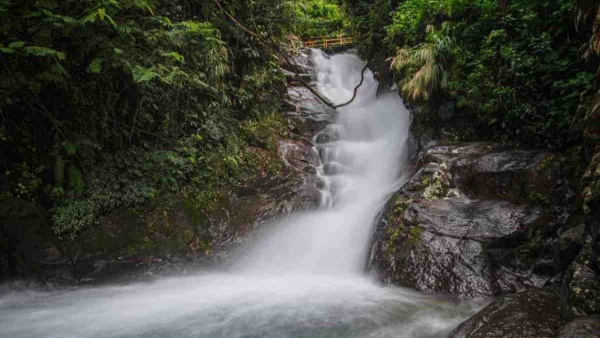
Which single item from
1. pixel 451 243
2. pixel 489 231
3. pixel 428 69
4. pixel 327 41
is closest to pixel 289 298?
pixel 451 243

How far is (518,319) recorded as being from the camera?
10.6ft

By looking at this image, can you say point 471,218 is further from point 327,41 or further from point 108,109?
point 327,41

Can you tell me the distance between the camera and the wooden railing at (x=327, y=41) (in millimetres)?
17938

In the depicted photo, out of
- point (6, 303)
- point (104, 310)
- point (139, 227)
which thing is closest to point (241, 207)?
point (139, 227)

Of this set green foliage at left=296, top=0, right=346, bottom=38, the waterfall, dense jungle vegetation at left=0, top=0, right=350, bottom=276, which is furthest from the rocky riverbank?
green foliage at left=296, top=0, right=346, bottom=38

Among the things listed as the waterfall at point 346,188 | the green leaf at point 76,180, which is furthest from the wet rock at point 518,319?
the green leaf at point 76,180

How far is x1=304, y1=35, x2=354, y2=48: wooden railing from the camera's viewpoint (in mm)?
17938

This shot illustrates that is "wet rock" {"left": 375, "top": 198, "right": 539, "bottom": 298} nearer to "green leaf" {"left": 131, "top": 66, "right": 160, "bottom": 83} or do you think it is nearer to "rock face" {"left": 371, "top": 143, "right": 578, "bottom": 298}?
"rock face" {"left": 371, "top": 143, "right": 578, "bottom": 298}

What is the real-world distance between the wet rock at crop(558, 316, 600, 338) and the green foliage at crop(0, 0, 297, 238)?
5412mm

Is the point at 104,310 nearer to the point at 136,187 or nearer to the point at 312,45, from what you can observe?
the point at 136,187

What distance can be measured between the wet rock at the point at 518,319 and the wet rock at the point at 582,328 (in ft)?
0.63

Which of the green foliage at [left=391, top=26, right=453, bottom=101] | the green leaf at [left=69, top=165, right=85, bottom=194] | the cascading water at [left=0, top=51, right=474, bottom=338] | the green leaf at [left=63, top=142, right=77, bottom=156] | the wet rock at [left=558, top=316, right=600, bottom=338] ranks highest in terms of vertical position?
the green foliage at [left=391, top=26, right=453, bottom=101]

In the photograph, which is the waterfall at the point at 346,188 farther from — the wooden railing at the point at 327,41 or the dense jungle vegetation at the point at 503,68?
the wooden railing at the point at 327,41

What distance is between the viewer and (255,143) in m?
9.23
